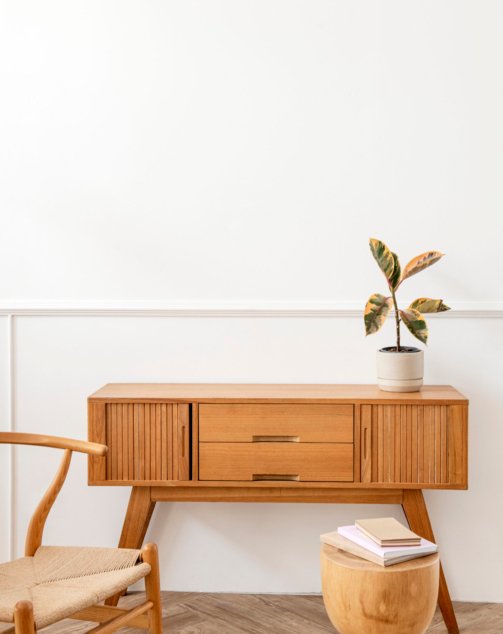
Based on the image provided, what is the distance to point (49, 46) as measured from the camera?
314cm

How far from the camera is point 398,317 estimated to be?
112 inches

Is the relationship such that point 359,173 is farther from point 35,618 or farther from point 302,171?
point 35,618

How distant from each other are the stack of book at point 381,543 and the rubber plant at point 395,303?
0.67 metres

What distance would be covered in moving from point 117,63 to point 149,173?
0.45 meters

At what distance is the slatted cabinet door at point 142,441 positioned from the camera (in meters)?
2.80

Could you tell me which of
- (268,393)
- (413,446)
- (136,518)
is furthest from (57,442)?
(413,446)

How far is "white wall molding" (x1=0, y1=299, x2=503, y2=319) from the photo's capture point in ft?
10.3

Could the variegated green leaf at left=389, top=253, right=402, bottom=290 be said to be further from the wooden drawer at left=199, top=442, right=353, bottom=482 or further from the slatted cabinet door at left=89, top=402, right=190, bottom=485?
the slatted cabinet door at left=89, top=402, right=190, bottom=485

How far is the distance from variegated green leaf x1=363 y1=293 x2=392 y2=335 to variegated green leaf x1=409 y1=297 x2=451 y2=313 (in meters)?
0.14

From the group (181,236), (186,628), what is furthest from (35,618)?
(181,236)

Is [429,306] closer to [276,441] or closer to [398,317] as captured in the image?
[398,317]

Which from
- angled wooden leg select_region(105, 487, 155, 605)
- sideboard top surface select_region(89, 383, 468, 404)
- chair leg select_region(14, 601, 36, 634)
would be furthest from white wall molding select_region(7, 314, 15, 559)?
chair leg select_region(14, 601, 36, 634)

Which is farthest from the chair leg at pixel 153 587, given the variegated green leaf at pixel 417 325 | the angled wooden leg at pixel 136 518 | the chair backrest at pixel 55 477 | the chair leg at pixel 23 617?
the variegated green leaf at pixel 417 325

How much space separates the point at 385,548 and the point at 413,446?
51cm
